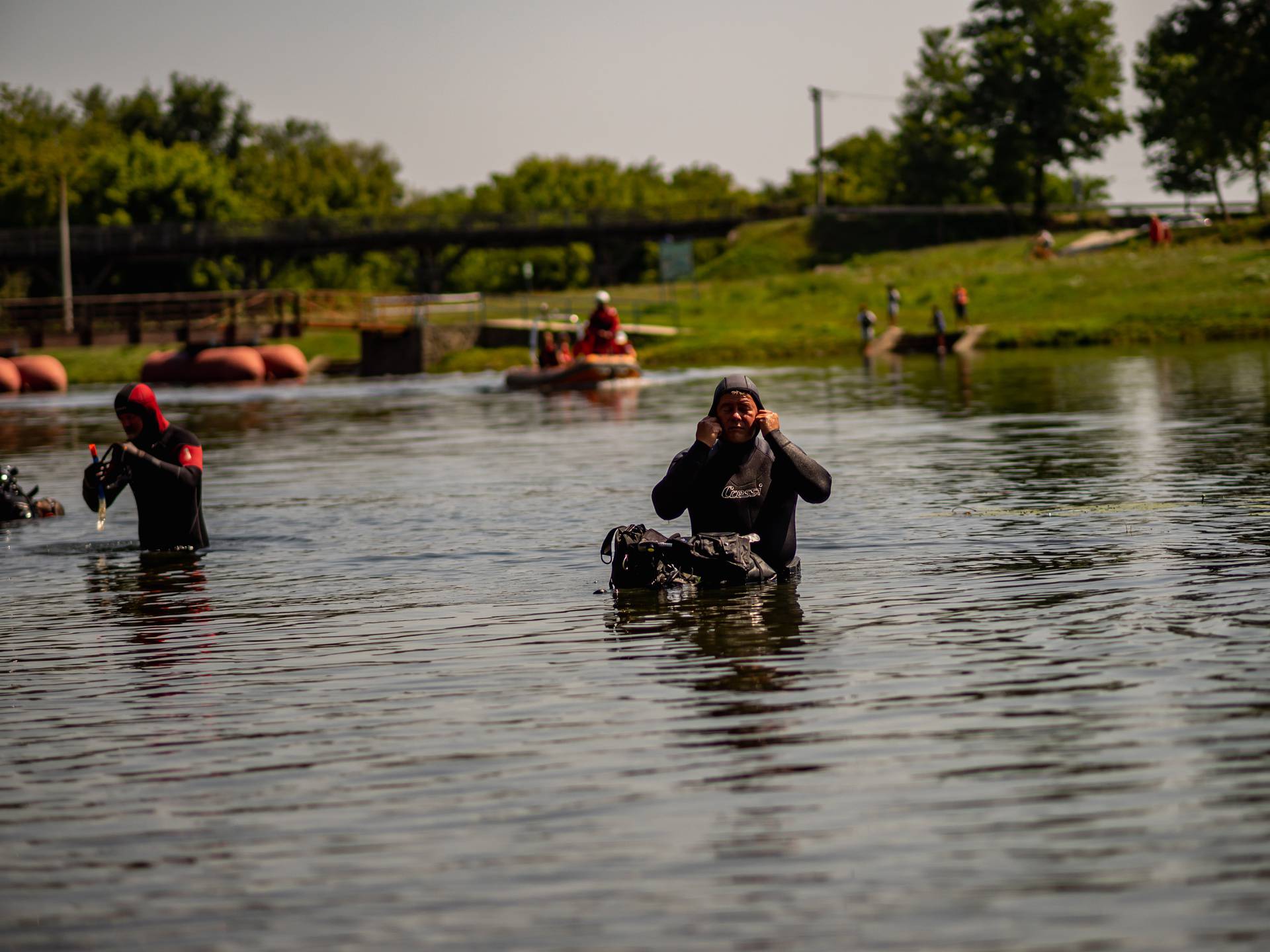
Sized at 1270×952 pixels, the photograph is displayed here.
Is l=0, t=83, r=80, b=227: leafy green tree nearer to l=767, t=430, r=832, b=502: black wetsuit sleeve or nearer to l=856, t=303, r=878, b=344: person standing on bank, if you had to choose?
l=856, t=303, r=878, b=344: person standing on bank

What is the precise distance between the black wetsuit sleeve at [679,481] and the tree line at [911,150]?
67.1 metres

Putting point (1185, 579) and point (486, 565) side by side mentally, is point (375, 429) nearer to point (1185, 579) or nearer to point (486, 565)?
point (486, 565)

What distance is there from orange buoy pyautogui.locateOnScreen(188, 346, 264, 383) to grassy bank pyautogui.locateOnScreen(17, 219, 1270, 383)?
675 cm

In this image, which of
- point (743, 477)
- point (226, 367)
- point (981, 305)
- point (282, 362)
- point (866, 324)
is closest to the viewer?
point (743, 477)

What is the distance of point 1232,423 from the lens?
23453 mm

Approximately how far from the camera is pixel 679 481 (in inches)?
429

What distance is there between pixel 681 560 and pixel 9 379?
50.7 metres

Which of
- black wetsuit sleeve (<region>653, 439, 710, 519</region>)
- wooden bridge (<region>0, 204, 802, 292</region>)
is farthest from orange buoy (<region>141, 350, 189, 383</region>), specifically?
black wetsuit sleeve (<region>653, 439, 710, 519</region>)

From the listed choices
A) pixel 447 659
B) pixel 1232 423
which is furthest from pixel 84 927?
pixel 1232 423

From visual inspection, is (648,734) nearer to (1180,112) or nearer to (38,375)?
(38,375)

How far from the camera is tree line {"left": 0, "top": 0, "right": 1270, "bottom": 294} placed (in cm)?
7712

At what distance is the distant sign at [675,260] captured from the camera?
67438 mm

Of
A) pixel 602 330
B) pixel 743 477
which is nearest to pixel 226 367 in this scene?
pixel 602 330

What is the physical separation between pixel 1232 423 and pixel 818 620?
15068mm
